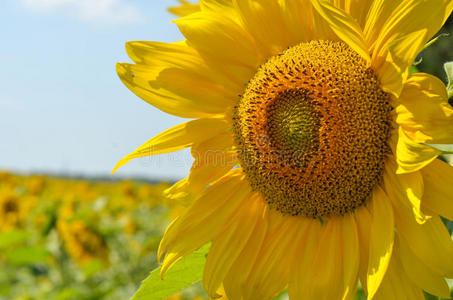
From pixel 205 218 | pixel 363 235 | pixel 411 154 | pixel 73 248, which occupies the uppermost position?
pixel 411 154

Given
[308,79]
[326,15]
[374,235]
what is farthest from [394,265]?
[326,15]

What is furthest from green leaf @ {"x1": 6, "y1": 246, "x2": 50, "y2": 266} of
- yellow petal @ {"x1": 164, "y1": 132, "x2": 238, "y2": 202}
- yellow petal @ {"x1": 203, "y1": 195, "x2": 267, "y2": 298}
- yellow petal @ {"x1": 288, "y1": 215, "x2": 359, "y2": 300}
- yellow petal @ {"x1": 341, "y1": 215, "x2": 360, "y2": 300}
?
yellow petal @ {"x1": 341, "y1": 215, "x2": 360, "y2": 300}

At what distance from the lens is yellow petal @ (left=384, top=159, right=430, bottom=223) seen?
133 centimetres

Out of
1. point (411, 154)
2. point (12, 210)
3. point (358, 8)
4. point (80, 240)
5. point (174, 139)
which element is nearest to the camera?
point (411, 154)

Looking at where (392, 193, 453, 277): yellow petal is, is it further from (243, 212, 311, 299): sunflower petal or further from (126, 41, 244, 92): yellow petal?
(126, 41, 244, 92): yellow petal

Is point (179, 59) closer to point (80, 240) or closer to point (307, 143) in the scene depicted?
point (307, 143)

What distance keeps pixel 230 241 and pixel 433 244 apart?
0.73 m

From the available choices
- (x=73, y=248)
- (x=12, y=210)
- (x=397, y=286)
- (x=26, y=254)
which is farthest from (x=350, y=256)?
(x=12, y=210)

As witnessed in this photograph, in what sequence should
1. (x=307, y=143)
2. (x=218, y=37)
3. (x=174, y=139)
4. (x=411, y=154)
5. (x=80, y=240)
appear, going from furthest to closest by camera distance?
(x=80, y=240) < (x=174, y=139) < (x=218, y=37) < (x=307, y=143) < (x=411, y=154)

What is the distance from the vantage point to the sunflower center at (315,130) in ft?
5.22

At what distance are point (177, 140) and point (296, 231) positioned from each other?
1.93ft

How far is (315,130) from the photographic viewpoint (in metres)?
1.64

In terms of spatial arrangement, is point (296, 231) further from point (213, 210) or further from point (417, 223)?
point (417, 223)

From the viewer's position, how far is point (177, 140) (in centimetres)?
187
